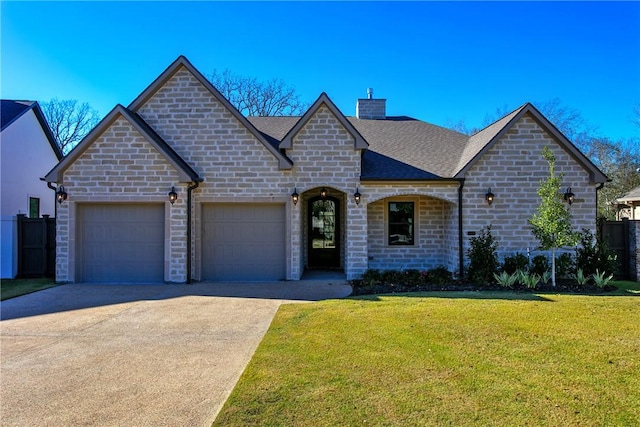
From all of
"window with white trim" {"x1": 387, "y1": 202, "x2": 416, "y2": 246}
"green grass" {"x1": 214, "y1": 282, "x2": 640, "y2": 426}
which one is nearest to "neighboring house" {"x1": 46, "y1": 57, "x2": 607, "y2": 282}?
"window with white trim" {"x1": 387, "y1": 202, "x2": 416, "y2": 246}

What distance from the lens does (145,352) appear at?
18.3 ft

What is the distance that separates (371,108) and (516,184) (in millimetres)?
8198

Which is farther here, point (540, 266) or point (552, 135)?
point (552, 135)

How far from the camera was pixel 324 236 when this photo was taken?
596 inches

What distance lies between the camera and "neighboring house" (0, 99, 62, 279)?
54.0 feet

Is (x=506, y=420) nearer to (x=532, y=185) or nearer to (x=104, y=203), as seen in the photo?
(x=532, y=185)

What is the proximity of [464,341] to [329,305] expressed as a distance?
128 inches

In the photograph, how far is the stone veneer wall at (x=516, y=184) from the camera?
11.7 metres

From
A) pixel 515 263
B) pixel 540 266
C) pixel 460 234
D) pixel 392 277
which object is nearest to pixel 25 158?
pixel 392 277

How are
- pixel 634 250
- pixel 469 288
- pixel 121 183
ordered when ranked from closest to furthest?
1. pixel 469 288
2. pixel 121 183
3. pixel 634 250

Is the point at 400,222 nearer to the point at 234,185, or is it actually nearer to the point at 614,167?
the point at 234,185

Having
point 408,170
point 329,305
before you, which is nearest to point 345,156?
point 408,170

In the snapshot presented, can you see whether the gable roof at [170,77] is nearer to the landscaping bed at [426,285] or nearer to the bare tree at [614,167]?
the landscaping bed at [426,285]

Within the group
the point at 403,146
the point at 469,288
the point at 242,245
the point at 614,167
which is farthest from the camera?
the point at 614,167
